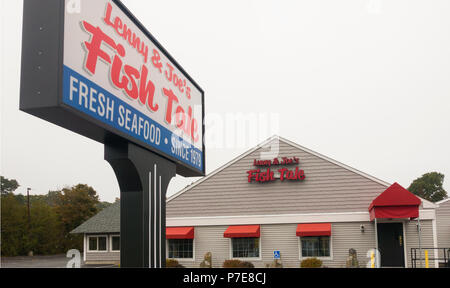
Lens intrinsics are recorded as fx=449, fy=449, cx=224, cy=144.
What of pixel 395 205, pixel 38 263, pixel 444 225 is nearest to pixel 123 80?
pixel 395 205

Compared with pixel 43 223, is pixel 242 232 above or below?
below

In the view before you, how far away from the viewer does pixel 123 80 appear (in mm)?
5762

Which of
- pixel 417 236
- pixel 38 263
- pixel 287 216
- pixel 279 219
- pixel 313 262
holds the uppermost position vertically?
pixel 287 216

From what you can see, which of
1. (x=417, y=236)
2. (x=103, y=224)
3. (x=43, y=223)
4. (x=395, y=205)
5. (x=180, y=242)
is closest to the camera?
(x=395, y=205)

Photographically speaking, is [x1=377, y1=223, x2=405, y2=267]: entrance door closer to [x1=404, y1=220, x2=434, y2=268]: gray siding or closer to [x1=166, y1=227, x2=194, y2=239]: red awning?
[x1=404, y1=220, x2=434, y2=268]: gray siding

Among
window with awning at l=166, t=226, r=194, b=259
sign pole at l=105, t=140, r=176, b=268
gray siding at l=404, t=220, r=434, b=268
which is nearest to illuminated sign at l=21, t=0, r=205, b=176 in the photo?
sign pole at l=105, t=140, r=176, b=268

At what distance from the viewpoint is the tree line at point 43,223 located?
129 feet

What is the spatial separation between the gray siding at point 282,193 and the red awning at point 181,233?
79 cm

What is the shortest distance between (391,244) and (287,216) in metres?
4.90

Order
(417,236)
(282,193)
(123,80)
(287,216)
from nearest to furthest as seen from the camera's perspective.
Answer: (123,80) → (417,236) → (287,216) → (282,193)

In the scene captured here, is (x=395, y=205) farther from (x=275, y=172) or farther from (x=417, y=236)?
(x=275, y=172)

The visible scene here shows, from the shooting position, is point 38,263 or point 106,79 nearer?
point 106,79

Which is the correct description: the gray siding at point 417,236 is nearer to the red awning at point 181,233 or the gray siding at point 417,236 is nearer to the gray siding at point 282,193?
the gray siding at point 282,193

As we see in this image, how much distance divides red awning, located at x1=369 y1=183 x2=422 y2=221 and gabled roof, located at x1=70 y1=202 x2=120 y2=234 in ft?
72.0
